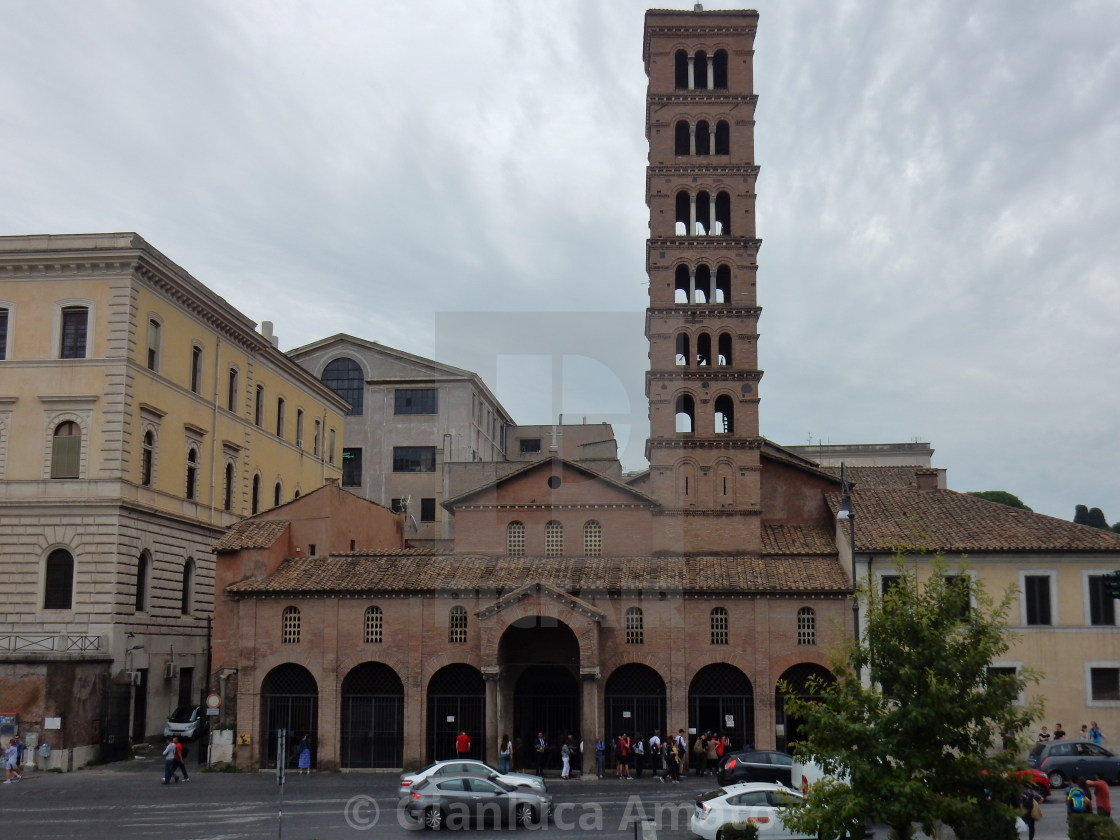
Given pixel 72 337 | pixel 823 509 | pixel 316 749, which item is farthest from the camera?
pixel 823 509

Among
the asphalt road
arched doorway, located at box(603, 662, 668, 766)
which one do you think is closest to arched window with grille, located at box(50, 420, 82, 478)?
the asphalt road

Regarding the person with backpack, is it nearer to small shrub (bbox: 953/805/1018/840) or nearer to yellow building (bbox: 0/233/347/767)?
small shrub (bbox: 953/805/1018/840)

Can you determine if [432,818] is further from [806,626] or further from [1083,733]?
[1083,733]

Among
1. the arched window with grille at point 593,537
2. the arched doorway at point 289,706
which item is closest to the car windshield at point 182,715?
the arched doorway at point 289,706

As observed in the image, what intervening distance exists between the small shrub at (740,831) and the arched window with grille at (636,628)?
16762mm

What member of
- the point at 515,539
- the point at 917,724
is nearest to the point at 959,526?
the point at 515,539

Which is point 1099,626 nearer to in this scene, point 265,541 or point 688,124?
point 688,124

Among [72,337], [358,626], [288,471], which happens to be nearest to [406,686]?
[358,626]

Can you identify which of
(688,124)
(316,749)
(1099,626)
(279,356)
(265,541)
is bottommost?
(316,749)

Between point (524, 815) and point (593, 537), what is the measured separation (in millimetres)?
17648

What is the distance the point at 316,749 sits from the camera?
40031 mm

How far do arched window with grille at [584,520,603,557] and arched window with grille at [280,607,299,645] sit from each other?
36.3ft

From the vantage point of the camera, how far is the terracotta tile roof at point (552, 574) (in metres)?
40.2

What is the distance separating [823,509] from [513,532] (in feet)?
41.2
